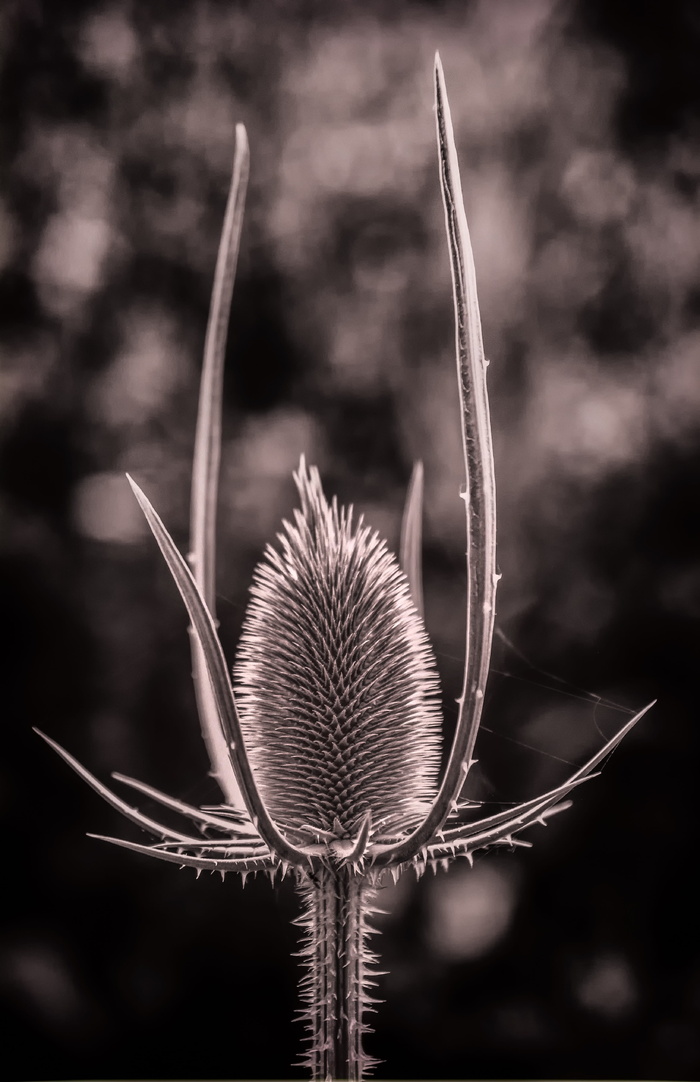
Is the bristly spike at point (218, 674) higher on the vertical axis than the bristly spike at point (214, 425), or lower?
lower

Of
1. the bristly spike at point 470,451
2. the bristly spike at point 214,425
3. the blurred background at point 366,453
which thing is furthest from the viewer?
the blurred background at point 366,453

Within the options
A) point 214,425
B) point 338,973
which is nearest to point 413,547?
point 214,425

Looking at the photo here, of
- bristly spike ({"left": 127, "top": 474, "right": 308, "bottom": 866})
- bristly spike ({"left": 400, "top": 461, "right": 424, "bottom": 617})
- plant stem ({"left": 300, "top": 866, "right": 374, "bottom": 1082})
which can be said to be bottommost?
plant stem ({"left": 300, "top": 866, "right": 374, "bottom": 1082})

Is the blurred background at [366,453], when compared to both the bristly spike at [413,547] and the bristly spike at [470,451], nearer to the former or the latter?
the bristly spike at [413,547]

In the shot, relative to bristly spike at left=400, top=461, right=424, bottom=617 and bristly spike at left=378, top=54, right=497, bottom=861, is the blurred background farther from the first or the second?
bristly spike at left=378, top=54, right=497, bottom=861

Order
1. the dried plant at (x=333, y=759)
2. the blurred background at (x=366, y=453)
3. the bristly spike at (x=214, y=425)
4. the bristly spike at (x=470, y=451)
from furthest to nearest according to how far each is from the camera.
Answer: the blurred background at (x=366, y=453), the bristly spike at (x=214, y=425), the dried plant at (x=333, y=759), the bristly spike at (x=470, y=451)

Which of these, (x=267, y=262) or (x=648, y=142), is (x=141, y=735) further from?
(x=648, y=142)

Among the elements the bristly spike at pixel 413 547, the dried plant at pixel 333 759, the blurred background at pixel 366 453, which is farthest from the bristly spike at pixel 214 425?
the blurred background at pixel 366 453

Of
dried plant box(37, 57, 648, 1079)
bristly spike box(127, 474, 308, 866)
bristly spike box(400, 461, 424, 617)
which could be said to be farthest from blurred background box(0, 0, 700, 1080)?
bristly spike box(127, 474, 308, 866)

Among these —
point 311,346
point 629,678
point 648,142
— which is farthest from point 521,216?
point 629,678
